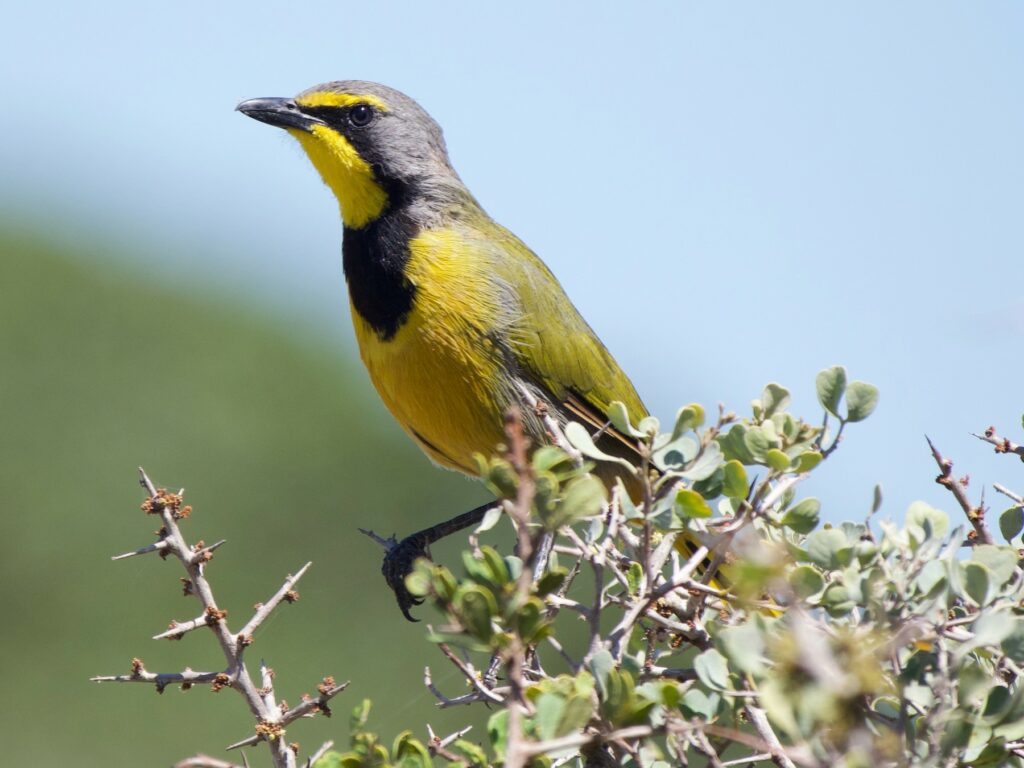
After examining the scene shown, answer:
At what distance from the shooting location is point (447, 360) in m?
4.75

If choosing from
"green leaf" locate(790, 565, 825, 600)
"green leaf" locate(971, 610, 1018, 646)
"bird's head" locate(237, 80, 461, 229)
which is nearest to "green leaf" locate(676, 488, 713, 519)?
"green leaf" locate(790, 565, 825, 600)

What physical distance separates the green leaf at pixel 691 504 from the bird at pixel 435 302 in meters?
1.89

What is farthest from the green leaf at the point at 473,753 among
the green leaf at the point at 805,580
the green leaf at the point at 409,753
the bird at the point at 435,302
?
the bird at the point at 435,302

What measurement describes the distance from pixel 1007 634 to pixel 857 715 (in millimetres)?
632

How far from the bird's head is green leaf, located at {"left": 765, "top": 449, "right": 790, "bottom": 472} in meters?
3.07

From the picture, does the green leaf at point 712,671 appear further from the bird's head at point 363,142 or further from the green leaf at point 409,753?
the bird's head at point 363,142

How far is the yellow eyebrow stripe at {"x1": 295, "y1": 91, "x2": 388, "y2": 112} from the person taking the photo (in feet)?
18.7

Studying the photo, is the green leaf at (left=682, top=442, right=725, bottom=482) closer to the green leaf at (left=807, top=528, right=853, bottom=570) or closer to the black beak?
the green leaf at (left=807, top=528, right=853, bottom=570)

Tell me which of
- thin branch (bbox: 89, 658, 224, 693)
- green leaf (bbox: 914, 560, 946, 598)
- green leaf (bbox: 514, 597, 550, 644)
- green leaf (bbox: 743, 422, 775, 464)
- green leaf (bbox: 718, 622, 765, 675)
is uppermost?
thin branch (bbox: 89, 658, 224, 693)

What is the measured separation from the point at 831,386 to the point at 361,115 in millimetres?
3456

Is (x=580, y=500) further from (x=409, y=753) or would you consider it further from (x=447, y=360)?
(x=447, y=360)

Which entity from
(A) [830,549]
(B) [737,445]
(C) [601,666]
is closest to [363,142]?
(B) [737,445]

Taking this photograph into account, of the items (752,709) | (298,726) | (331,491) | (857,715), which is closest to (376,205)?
(752,709)

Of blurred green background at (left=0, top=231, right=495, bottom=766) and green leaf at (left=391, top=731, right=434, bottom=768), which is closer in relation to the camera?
green leaf at (left=391, top=731, right=434, bottom=768)
